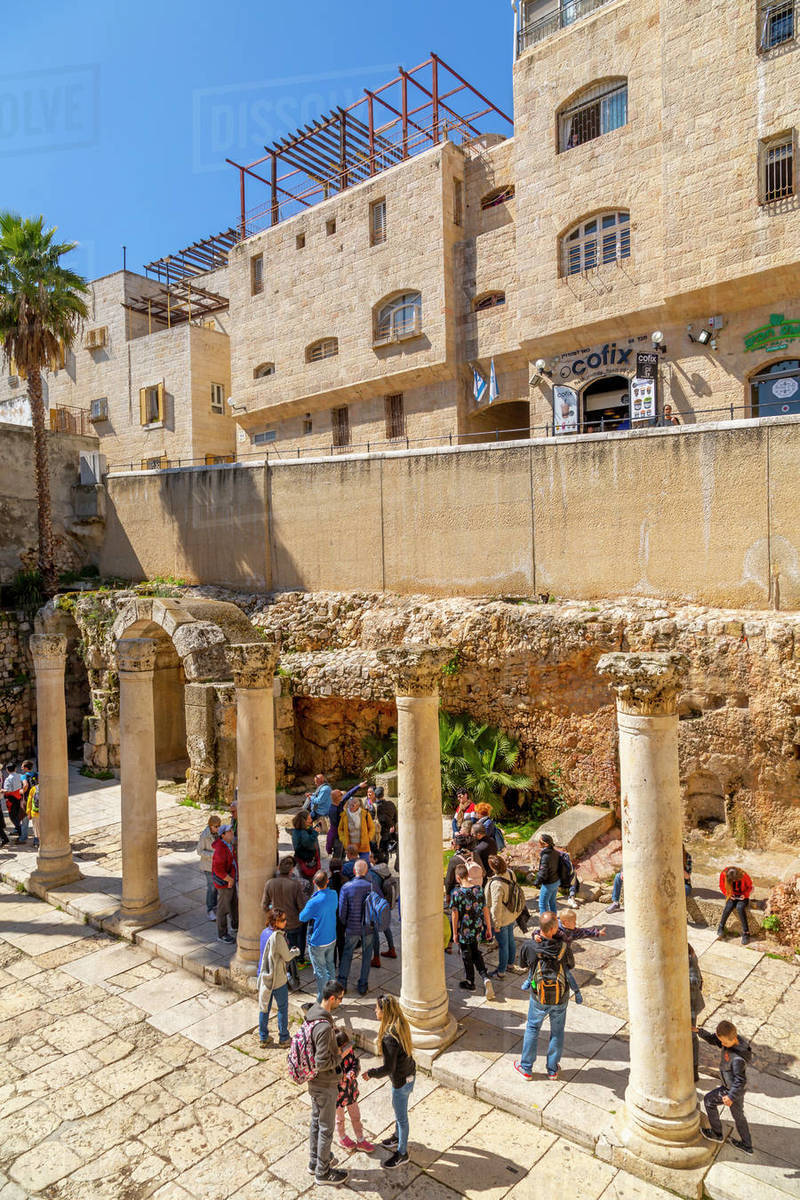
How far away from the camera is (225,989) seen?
30.2 feet

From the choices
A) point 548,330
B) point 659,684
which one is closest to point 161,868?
point 659,684

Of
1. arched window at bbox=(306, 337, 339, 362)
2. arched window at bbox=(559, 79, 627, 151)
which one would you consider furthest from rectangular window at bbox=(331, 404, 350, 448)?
arched window at bbox=(559, 79, 627, 151)

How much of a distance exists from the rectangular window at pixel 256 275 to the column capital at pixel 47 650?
23368 millimetres

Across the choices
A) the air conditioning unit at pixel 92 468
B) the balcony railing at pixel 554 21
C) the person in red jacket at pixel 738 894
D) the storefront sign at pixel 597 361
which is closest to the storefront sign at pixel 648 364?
the storefront sign at pixel 597 361

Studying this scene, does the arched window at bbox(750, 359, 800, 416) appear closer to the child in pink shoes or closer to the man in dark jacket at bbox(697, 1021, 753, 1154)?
the man in dark jacket at bbox(697, 1021, 753, 1154)

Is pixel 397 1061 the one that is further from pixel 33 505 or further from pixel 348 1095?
pixel 33 505

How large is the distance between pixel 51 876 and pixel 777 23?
77.7ft

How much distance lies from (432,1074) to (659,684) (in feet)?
14.8

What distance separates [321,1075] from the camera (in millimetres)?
5883

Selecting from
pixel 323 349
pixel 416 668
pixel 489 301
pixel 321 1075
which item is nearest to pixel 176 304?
pixel 323 349

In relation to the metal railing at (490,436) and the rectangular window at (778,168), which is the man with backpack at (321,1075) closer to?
the metal railing at (490,436)

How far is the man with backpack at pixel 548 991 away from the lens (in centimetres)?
690

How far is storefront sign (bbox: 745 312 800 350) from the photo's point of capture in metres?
18.7

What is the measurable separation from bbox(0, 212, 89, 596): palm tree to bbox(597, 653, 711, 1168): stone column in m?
22.3
